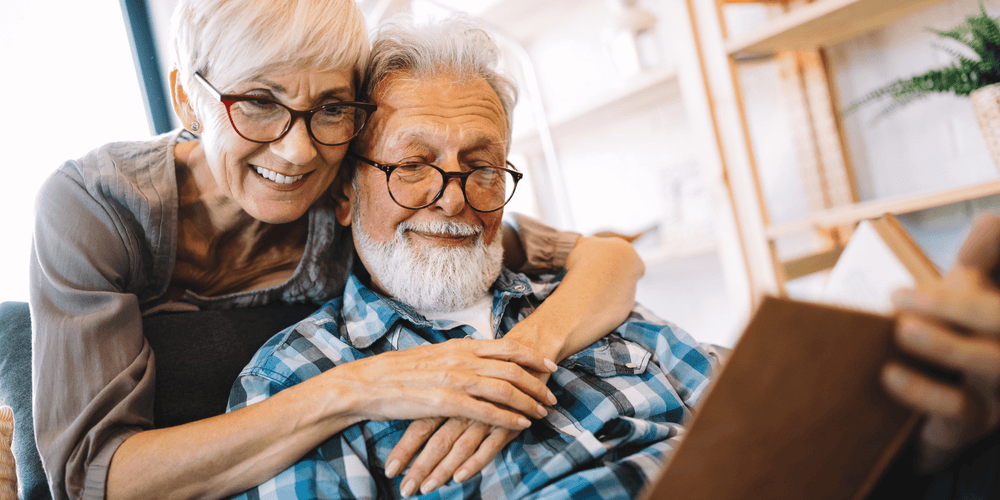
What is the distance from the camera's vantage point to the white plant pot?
1.44 meters

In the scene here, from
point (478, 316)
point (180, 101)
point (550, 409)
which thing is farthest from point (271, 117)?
point (550, 409)

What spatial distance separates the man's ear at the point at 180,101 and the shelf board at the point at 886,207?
1574mm

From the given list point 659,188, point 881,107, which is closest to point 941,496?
point 881,107

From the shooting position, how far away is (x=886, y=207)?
1.66m

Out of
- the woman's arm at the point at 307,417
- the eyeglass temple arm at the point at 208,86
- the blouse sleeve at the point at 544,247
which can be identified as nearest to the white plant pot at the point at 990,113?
the blouse sleeve at the point at 544,247

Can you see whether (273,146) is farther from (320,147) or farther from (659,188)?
(659,188)

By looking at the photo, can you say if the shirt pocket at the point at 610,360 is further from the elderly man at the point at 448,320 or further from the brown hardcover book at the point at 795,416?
the brown hardcover book at the point at 795,416

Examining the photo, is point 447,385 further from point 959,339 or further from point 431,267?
point 959,339

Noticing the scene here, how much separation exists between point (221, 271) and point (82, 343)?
37 centimetres

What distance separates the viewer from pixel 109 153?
1.13 m

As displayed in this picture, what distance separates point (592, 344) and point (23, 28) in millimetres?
1762

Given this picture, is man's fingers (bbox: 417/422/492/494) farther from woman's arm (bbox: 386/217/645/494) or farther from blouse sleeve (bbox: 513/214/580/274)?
blouse sleeve (bbox: 513/214/580/274)

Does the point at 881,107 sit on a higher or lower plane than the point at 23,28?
lower

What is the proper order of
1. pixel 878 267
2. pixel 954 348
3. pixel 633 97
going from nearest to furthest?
1. pixel 954 348
2. pixel 878 267
3. pixel 633 97
